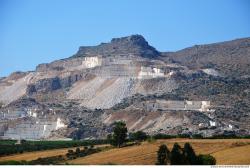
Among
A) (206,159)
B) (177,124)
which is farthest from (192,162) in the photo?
(177,124)

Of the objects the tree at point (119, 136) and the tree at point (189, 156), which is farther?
the tree at point (119, 136)

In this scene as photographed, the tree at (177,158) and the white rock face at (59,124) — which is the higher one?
the white rock face at (59,124)

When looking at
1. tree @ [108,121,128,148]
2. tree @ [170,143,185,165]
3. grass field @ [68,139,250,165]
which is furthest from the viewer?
tree @ [108,121,128,148]

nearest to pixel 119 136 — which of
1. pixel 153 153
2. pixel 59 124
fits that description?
pixel 153 153

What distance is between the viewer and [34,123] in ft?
646

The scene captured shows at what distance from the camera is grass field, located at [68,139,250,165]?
78938mm

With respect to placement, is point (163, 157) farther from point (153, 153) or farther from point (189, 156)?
point (153, 153)

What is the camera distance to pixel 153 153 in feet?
282

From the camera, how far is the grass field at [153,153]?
78.9m

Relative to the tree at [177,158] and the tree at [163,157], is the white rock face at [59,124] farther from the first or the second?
the tree at [177,158]

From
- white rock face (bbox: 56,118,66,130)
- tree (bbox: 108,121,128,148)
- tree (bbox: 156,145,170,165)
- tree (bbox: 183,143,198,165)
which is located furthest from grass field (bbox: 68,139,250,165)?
white rock face (bbox: 56,118,66,130)

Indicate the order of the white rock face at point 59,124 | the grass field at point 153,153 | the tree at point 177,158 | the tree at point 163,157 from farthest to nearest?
the white rock face at point 59,124, the grass field at point 153,153, the tree at point 163,157, the tree at point 177,158

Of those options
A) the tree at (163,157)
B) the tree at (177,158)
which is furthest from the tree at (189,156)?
the tree at (163,157)

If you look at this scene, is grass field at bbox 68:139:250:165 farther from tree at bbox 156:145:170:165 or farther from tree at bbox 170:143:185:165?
tree at bbox 170:143:185:165
